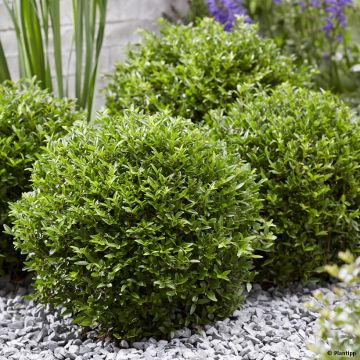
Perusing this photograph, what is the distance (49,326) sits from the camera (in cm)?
241

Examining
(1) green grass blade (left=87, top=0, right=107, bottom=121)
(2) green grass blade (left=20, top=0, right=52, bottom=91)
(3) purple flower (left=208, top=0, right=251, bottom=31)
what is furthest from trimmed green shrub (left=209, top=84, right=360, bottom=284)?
(3) purple flower (left=208, top=0, right=251, bottom=31)

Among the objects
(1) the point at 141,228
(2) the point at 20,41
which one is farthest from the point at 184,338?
(2) the point at 20,41

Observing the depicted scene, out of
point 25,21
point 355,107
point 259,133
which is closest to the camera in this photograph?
point 259,133

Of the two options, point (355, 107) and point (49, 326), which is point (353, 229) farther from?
point (355, 107)

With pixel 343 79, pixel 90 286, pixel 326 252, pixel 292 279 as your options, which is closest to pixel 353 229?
pixel 326 252

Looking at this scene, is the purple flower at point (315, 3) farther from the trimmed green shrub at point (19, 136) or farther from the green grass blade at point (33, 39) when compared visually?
the trimmed green shrub at point (19, 136)

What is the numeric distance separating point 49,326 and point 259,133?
1096 mm

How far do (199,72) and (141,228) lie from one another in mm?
1138

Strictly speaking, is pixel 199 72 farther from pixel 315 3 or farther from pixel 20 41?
pixel 315 3

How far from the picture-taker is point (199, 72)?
9.82 feet

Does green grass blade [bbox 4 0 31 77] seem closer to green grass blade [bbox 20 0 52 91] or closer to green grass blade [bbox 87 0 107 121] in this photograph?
green grass blade [bbox 20 0 52 91]

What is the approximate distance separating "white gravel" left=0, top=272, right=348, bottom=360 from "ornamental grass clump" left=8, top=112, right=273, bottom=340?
0.06m

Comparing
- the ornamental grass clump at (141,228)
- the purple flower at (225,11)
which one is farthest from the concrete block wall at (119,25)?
the ornamental grass clump at (141,228)

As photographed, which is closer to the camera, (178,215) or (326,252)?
(178,215)
